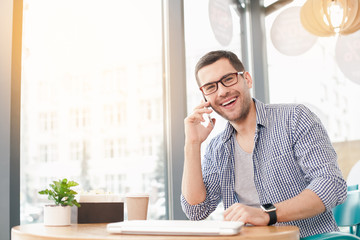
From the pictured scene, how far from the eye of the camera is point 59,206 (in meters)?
1.40

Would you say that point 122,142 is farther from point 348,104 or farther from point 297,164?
point 348,104

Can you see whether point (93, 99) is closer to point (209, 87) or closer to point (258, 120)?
point (209, 87)

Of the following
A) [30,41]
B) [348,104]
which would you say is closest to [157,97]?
[30,41]

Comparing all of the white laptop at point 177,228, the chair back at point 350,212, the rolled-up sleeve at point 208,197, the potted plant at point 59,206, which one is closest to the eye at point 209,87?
the rolled-up sleeve at point 208,197

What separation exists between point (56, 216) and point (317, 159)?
0.98 metres

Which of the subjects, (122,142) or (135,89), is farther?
(135,89)

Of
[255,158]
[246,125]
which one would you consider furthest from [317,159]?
[246,125]

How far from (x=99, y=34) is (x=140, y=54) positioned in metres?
0.40

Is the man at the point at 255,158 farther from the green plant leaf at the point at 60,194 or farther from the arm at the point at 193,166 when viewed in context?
the green plant leaf at the point at 60,194

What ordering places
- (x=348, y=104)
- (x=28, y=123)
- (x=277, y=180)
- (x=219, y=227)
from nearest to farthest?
(x=219, y=227)
(x=277, y=180)
(x=28, y=123)
(x=348, y=104)

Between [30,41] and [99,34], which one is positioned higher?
[99,34]

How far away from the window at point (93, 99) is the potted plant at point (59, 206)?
0.60 ft

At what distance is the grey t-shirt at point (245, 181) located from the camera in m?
1.76

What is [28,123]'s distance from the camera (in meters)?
1.88
